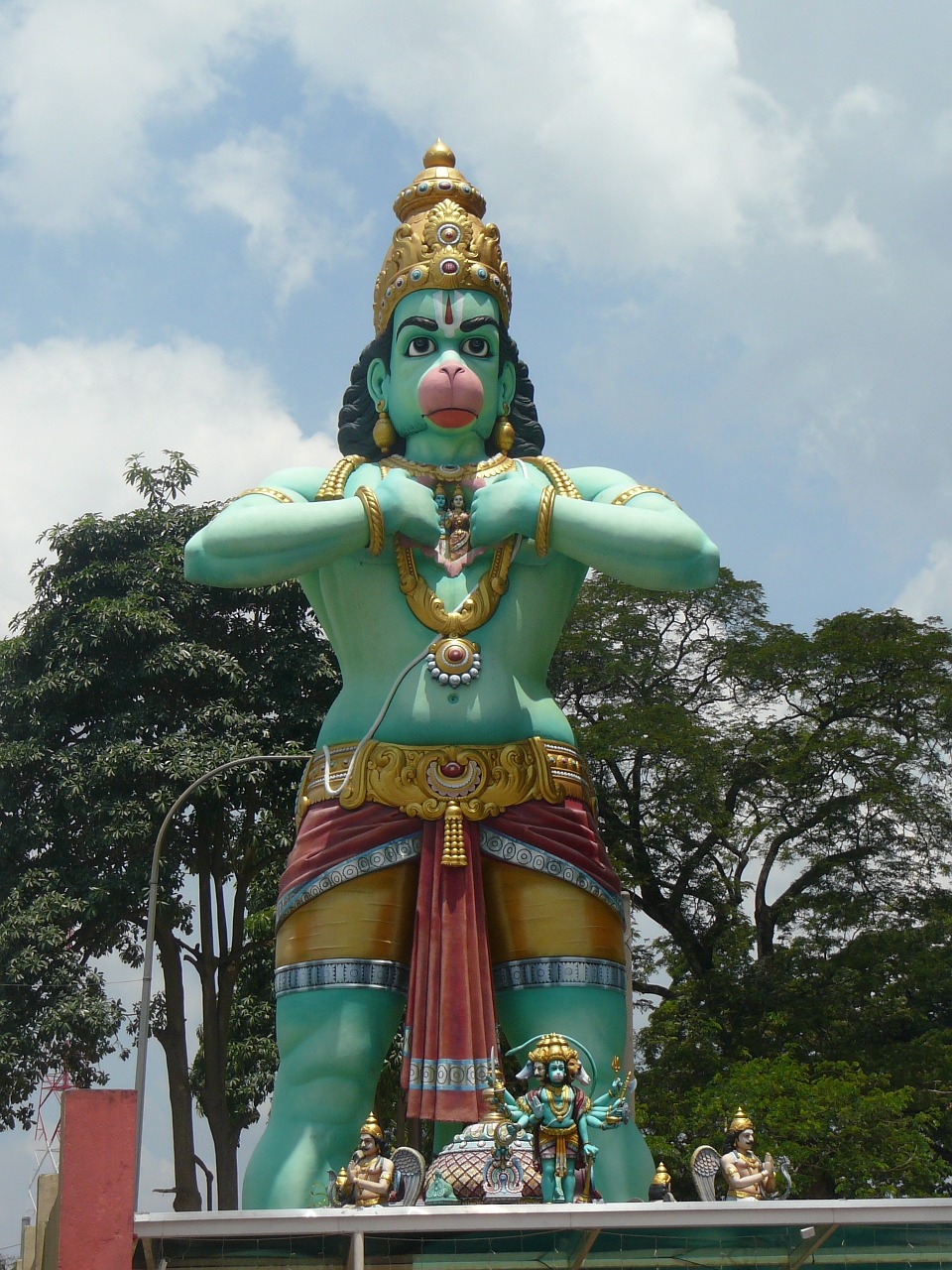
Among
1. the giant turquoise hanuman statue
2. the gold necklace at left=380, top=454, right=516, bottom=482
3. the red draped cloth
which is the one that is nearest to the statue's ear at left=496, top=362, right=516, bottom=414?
the giant turquoise hanuman statue

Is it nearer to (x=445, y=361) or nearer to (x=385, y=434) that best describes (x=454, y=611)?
(x=385, y=434)

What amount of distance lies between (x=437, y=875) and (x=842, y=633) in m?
13.1

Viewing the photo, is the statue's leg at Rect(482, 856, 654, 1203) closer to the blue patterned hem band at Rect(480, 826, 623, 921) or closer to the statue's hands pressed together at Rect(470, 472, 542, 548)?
the blue patterned hem band at Rect(480, 826, 623, 921)

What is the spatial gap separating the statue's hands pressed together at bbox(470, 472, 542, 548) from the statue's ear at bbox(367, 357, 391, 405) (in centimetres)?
112

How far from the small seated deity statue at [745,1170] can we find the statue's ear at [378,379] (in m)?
4.28

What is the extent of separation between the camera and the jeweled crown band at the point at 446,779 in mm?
8219

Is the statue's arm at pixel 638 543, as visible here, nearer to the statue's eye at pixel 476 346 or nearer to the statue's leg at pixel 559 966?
the statue's eye at pixel 476 346

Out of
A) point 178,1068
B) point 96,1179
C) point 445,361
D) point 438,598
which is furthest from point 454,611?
point 178,1068

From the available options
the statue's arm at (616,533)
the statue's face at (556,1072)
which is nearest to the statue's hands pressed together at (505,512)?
the statue's arm at (616,533)

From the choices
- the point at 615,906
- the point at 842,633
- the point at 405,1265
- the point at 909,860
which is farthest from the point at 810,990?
the point at 405,1265

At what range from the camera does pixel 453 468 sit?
29.1ft

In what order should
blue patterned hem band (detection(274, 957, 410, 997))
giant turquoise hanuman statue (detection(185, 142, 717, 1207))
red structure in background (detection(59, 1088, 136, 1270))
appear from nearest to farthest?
red structure in background (detection(59, 1088, 136, 1270)) → giant turquoise hanuman statue (detection(185, 142, 717, 1207)) → blue patterned hem band (detection(274, 957, 410, 997))

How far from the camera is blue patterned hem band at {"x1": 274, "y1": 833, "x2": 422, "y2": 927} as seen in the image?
8.17 meters

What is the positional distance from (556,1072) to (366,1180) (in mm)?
896
